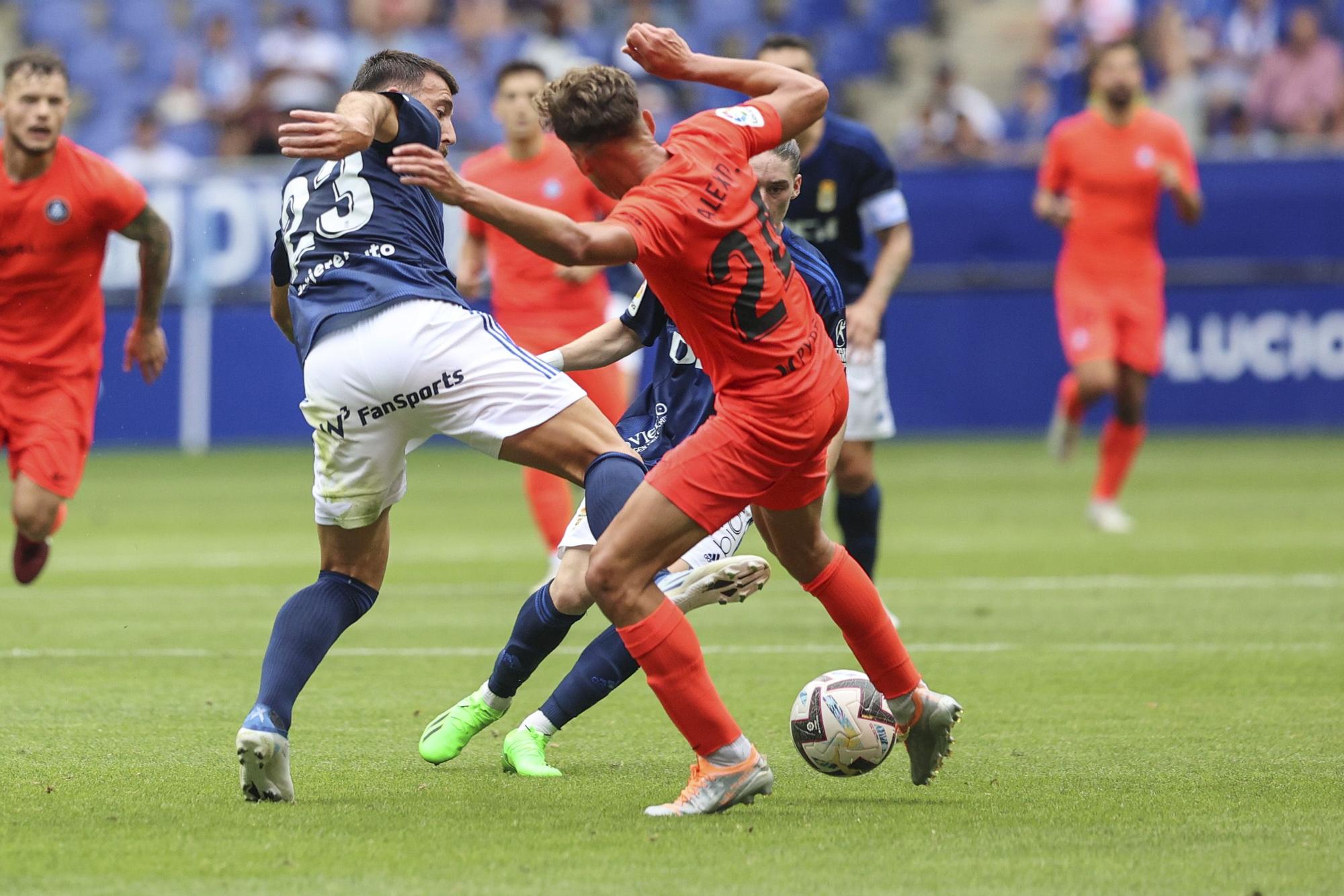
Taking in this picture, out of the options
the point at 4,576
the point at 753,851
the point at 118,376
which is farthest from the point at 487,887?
the point at 118,376

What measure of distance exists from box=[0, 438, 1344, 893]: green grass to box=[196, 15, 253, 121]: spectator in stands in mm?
9350

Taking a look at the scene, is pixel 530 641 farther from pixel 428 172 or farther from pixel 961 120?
pixel 961 120

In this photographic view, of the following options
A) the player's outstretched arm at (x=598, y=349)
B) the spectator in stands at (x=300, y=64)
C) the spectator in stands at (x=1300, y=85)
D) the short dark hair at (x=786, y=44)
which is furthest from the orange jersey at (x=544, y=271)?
the spectator in stands at (x=1300, y=85)

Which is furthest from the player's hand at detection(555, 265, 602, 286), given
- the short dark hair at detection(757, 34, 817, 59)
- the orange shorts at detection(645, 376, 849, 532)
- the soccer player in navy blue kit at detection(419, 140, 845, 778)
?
the orange shorts at detection(645, 376, 849, 532)

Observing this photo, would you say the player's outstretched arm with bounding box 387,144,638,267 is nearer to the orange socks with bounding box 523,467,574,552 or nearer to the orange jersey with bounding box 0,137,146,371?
the orange jersey with bounding box 0,137,146,371

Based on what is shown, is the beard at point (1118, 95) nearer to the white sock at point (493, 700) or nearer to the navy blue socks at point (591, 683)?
the navy blue socks at point (591, 683)

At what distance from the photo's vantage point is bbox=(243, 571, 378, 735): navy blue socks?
5246 mm

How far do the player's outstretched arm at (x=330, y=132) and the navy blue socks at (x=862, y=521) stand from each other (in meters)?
4.22

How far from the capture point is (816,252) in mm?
6465

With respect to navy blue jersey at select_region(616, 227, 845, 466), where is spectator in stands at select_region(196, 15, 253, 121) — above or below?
below

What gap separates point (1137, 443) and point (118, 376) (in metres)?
9.40

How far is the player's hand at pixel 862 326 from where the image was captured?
8.41 metres

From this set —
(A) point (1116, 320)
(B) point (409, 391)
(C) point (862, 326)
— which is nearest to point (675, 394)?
(B) point (409, 391)

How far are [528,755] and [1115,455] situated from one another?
7657mm
